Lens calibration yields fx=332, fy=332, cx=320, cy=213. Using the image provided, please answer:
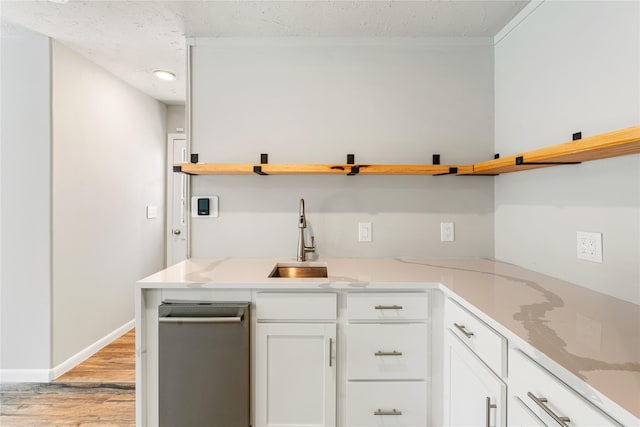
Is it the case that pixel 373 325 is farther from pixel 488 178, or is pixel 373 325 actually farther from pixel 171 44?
pixel 171 44

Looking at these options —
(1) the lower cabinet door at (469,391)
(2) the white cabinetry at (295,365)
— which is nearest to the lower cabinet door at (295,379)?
(2) the white cabinetry at (295,365)

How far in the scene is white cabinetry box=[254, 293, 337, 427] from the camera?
152cm

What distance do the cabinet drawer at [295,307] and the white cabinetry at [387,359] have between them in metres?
0.11

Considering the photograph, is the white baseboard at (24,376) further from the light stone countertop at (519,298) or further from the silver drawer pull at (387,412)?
the silver drawer pull at (387,412)

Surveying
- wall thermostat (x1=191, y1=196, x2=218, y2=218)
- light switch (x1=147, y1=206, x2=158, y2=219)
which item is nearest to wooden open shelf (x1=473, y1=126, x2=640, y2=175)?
wall thermostat (x1=191, y1=196, x2=218, y2=218)

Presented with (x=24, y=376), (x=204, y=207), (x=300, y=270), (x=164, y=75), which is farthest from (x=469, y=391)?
(x=164, y=75)

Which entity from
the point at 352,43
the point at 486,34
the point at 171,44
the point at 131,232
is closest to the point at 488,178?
the point at 486,34

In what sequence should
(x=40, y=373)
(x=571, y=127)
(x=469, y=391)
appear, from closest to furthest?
(x=469, y=391)
(x=571, y=127)
(x=40, y=373)

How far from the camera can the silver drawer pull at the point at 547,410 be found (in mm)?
764

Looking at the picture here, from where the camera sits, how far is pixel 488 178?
2.16 meters

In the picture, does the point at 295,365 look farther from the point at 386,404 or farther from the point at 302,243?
the point at 302,243

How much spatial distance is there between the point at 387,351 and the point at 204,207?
1.39m

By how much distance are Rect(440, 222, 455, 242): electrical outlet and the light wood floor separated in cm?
216

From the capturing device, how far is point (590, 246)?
1385mm
